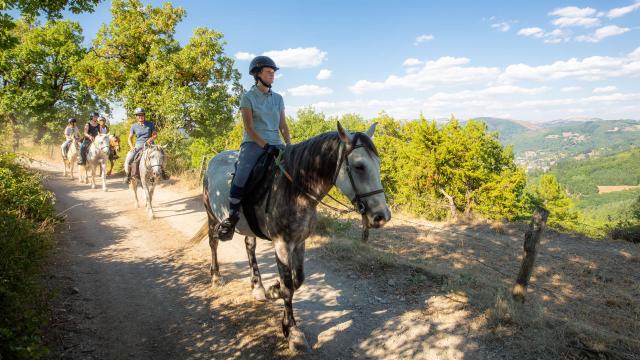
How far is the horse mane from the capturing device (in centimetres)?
395

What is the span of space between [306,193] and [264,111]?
1492mm

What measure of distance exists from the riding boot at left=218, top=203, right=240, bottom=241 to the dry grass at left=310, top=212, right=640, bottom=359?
10.7 ft

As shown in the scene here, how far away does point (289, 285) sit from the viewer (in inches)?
179

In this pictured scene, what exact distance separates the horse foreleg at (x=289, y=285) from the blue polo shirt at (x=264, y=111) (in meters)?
1.61

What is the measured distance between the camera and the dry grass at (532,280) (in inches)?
175

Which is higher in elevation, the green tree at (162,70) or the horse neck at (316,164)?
the green tree at (162,70)

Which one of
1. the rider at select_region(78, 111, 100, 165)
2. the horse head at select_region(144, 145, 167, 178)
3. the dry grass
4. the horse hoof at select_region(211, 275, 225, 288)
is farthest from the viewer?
the rider at select_region(78, 111, 100, 165)

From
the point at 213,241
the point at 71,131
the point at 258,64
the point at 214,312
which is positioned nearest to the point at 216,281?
the point at 213,241

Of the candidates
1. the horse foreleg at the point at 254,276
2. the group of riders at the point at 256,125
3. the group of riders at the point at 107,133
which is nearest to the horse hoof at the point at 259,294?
the horse foreleg at the point at 254,276

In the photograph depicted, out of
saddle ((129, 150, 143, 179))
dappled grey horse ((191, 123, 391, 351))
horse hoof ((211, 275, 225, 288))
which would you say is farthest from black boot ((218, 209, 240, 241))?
saddle ((129, 150, 143, 179))

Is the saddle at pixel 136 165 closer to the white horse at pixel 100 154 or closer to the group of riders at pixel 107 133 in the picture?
the group of riders at pixel 107 133

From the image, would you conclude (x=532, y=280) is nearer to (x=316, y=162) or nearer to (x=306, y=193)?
(x=306, y=193)

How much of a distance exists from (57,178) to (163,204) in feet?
35.1

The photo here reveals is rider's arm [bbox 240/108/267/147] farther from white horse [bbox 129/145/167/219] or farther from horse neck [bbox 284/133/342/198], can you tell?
white horse [bbox 129/145/167/219]
